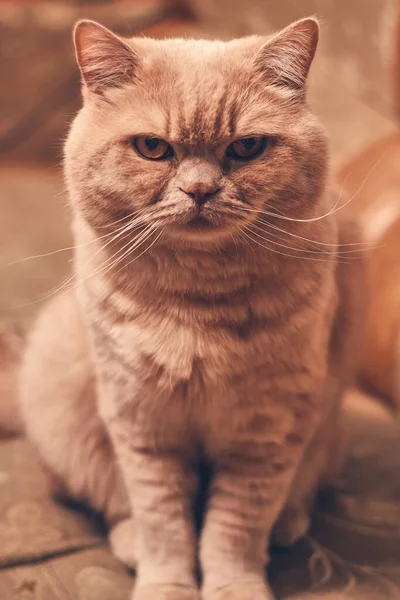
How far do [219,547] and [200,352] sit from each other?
31 centimetres

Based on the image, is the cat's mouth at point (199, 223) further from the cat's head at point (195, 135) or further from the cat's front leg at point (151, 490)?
the cat's front leg at point (151, 490)

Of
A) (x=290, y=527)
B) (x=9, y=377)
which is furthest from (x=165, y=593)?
(x=9, y=377)

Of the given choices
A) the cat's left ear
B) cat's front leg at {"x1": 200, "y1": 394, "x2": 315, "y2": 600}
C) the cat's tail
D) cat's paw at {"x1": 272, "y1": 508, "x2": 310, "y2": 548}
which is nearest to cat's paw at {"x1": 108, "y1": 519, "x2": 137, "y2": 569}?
cat's front leg at {"x1": 200, "y1": 394, "x2": 315, "y2": 600}

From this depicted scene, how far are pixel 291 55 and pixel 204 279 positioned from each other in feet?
1.06

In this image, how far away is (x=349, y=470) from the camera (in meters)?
1.38

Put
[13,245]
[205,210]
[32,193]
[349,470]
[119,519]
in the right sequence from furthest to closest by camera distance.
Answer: [32,193]
[13,245]
[349,470]
[119,519]
[205,210]

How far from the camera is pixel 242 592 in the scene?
1002 mm

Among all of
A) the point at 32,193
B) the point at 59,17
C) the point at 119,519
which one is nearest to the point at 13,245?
the point at 32,193

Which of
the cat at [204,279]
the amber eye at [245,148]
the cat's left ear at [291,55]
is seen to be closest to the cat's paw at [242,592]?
the cat at [204,279]

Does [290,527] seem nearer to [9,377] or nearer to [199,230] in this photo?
[199,230]

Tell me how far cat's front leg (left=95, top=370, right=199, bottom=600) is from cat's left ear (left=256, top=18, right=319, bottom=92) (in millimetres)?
474

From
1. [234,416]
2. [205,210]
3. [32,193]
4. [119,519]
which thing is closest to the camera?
[205,210]

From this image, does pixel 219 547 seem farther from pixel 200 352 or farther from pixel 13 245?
pixel 13 245

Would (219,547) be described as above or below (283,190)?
below
